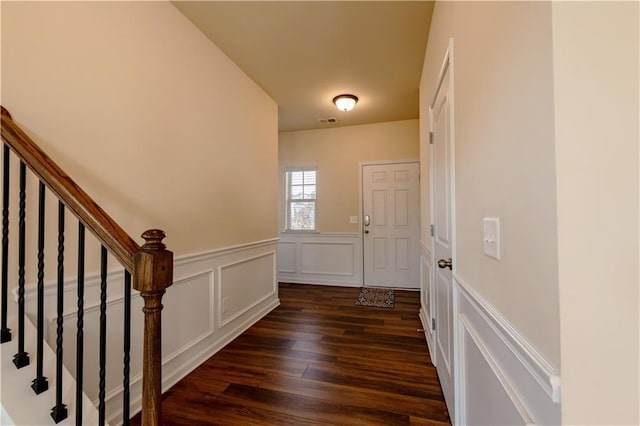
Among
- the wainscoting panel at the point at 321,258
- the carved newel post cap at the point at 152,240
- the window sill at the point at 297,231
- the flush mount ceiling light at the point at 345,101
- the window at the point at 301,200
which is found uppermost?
the flush mount ceiling light at the point at 345,101

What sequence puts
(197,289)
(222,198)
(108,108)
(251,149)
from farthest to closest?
(251,149) < (222,198) < (197,289) < (108,108)

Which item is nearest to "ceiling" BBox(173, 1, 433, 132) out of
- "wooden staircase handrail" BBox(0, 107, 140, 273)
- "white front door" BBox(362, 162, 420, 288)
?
"white front door" BBox(362, 162, 420, 288)

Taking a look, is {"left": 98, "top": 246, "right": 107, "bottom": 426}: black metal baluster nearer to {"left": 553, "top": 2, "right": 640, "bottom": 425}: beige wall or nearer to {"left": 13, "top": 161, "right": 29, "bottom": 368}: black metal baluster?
{"left": 13, "top": 161, "right": 29, "bottom": 368}: black metal baluster

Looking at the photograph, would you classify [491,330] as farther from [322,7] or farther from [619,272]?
[322,7]

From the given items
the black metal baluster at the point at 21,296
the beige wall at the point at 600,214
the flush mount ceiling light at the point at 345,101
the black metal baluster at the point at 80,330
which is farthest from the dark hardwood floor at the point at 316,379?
the flush mount ceiling light at the point at 345,101

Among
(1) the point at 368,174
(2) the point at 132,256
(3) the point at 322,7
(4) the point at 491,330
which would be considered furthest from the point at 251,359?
(1) the point at 368,174

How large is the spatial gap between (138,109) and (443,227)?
2061 millimetres

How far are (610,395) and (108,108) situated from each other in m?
2.20

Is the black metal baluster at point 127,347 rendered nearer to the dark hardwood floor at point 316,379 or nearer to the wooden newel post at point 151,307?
the wooden newel post at point 151,307

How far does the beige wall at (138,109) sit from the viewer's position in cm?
129

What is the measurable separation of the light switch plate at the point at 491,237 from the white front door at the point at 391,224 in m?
3.49

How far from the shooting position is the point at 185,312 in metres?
2.09

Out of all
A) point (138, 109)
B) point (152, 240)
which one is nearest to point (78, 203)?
point (152, 240)

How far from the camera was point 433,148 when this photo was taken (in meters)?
2.21
